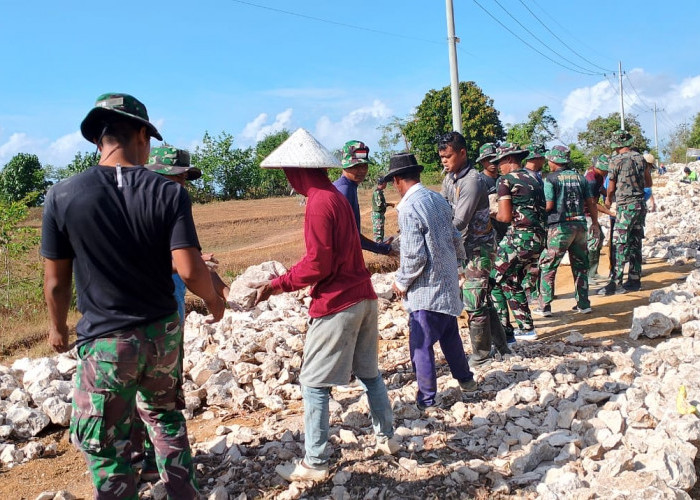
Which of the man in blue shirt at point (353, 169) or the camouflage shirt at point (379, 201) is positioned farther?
the camouflage shirt at point (379, 201)

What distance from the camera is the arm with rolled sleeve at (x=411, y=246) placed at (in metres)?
3.82

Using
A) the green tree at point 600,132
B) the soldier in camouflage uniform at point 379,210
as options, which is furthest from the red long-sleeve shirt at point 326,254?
the green tree at point 600,132

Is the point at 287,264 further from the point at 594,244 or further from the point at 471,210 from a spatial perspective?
the point at 471,210

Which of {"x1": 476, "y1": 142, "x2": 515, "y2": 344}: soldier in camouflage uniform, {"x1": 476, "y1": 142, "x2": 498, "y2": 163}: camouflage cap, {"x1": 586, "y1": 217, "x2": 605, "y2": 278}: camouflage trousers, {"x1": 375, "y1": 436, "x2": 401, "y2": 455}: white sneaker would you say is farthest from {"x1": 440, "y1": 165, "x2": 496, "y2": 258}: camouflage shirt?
{"x1": 586, "y1": 217, "x2": 605, "y2": 278}: camouflage trousers

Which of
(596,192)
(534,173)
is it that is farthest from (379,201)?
(534,173)

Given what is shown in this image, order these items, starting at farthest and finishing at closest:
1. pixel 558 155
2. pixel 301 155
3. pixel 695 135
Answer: pixel 695 135
pixel 558 155
pixel 301 155

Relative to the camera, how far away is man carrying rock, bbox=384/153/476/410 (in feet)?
12.6

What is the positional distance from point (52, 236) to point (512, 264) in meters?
4.33

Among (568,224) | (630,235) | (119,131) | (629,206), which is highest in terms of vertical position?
(119,131)

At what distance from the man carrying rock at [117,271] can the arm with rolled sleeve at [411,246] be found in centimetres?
169

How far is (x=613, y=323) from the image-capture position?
6332 millimetres

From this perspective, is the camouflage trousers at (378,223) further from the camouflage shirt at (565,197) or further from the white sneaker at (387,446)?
the white sneaker at (387,446)

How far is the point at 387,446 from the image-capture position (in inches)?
134

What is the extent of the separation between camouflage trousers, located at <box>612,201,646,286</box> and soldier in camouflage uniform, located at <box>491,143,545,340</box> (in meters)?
2.40
